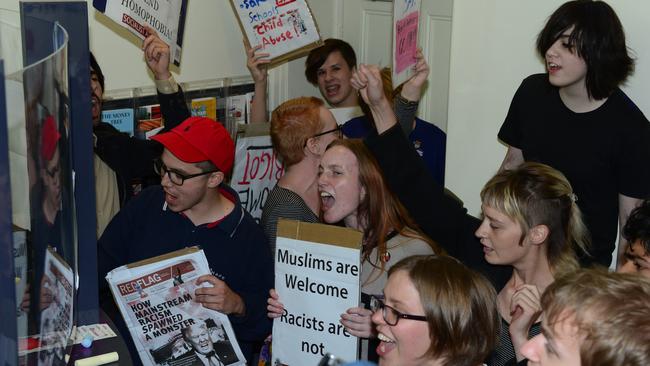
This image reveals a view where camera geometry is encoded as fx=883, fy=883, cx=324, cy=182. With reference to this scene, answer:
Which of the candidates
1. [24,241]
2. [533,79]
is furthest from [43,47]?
[533,79]

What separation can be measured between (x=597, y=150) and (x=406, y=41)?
0.96 metres

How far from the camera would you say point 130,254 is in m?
3.48

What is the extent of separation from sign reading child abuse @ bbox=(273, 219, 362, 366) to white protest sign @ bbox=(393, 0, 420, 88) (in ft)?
3.14

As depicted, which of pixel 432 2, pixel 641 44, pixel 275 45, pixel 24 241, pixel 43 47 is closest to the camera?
pixel 24 241

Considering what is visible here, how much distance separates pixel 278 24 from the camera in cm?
520

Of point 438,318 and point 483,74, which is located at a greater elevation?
point 483,74

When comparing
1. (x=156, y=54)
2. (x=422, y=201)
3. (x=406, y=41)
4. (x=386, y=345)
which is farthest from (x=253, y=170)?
(x=386, y=345)

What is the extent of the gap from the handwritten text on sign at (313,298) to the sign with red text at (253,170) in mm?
1731

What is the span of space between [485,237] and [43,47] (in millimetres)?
1636

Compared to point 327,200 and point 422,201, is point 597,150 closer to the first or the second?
point 422,201

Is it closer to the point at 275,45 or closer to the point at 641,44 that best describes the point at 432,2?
the point at 275,45

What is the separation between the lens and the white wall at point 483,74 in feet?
13.1

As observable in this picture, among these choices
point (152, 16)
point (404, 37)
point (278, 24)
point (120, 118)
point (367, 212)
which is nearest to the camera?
point (367, 212)

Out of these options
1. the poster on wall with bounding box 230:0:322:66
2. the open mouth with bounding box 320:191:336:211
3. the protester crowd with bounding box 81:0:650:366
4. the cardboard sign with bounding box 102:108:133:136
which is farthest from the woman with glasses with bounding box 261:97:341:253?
the cardboard sign with bounding box 102:108:133:136
